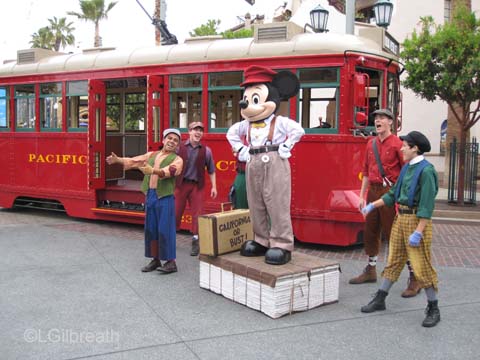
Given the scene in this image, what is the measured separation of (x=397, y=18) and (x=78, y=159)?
50.8 feet

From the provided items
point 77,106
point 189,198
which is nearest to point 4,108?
point 77,106

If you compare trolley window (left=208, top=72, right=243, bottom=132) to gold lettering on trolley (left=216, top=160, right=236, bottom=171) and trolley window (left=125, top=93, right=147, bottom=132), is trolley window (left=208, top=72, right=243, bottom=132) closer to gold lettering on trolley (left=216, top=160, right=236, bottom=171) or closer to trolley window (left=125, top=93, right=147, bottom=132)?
gold lettering on trolley (left=216, top=160, right=236, bottom=171)

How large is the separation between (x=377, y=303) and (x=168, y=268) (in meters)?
2.40

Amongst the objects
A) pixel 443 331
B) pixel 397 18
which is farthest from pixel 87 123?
pixel 397 18

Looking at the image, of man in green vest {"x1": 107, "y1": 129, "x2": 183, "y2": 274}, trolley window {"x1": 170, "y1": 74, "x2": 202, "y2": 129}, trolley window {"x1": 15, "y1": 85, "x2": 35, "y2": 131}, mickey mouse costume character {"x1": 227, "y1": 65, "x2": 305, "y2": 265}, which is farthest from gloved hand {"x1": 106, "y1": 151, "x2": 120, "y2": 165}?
trolley window {"x1": 15, "y1": 85, "x2": 35, "y2": 131}

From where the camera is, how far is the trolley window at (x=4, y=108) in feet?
32.7

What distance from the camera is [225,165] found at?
25.0 ft

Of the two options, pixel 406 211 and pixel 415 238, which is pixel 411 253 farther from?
pixel 406 211

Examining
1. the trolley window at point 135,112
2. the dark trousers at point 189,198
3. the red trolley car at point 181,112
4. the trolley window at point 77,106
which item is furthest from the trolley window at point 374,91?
the trolley window at point 77,106

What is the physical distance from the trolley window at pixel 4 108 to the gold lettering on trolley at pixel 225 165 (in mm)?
4810

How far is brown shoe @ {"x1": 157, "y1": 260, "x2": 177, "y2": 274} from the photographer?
232 inches

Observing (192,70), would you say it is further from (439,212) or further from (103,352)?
(439,212)

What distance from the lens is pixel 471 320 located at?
14.9 feet

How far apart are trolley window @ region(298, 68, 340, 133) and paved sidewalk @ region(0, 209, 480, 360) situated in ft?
5.90
